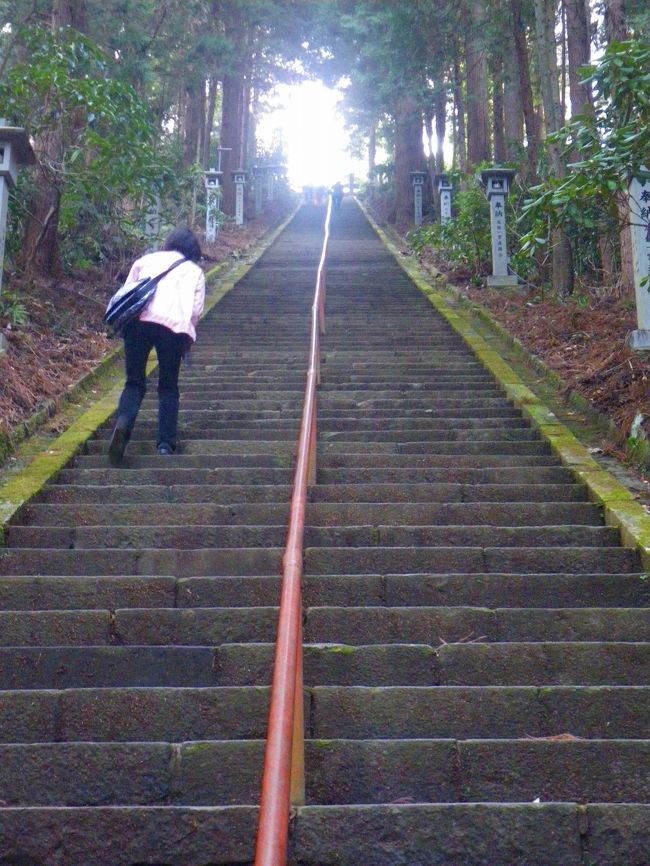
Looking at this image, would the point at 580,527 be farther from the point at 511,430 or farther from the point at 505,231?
the point at 505,231

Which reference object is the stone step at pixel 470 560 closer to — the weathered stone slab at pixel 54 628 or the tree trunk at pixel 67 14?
the weathered stone slab at pixel 54 628

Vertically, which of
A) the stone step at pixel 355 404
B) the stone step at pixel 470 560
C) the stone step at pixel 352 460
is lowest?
the stone step at pixel 470 560

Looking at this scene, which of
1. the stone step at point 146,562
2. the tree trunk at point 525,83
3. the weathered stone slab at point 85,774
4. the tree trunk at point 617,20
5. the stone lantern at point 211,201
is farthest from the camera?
the stone lantern at point 211,201

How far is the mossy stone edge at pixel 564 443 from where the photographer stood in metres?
4.69

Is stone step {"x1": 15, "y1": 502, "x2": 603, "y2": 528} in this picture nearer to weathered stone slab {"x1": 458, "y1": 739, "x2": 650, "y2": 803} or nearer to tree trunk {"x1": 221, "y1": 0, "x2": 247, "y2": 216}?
weathered stone slab {"x1": 458, "y1": 739, "x2": 650, "y2": 803}

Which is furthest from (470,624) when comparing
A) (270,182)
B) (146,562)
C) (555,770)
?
(270,182)

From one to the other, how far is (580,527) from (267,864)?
135 inches

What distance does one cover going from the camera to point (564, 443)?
624cm

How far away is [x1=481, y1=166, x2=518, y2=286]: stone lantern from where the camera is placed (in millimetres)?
12250

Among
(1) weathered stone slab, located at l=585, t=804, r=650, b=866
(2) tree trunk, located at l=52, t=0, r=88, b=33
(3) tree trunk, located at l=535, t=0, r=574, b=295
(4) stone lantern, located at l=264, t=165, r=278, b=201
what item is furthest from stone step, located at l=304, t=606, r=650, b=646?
(4) stone lantern, located at l=264, t=165, r=278, b=201

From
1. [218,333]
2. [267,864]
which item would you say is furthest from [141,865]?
[218,333]

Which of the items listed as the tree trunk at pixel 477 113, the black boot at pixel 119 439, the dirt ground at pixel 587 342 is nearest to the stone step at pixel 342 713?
the black boot at pixel 119 439

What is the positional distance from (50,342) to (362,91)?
1793 cm

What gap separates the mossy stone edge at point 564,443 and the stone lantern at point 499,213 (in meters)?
0.93
